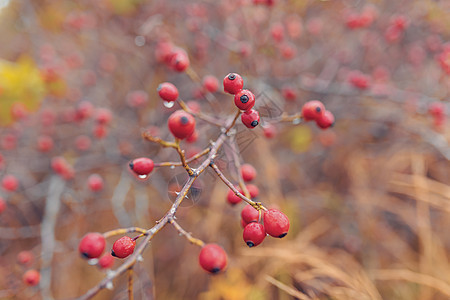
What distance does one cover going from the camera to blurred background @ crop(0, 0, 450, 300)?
93.4 inches

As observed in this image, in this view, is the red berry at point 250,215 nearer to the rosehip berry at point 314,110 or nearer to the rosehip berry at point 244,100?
the rosehip berry at point 244,100

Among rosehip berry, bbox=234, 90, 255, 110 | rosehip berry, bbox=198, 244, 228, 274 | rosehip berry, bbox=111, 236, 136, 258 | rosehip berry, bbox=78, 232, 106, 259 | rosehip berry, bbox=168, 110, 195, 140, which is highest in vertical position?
rosehip berry, bbox=234, 90, 255, 110

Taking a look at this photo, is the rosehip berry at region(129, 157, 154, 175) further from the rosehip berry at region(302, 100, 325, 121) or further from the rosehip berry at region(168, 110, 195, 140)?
the rosehip berry at region(302, 100, 325, 121)

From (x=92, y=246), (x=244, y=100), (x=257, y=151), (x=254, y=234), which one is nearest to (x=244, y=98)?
(x=244, y=100)

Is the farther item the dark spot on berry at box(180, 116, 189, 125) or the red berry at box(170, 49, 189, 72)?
the red berry at box(170, 49, 189, 72)

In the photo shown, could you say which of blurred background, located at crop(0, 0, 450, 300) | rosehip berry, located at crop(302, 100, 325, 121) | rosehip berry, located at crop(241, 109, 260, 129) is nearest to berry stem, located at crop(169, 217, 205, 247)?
rosehip berry, located at crop(241, 109, 260, 129)

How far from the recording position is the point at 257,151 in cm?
Result: 310

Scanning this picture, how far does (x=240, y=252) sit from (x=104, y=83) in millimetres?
2773

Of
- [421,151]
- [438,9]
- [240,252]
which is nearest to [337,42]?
Result: [438,9]

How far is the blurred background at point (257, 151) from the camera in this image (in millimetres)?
2373

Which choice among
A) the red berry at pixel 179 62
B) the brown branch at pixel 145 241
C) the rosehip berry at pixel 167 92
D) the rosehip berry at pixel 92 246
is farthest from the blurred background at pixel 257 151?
the brown branch at pixel 145 241

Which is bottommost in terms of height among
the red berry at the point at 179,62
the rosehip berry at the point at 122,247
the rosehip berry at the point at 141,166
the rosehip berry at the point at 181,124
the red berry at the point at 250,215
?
the rosehip berry at the point at 122,247

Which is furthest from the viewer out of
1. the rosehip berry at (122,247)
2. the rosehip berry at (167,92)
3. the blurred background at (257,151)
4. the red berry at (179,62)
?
the blurred background at (257,151)

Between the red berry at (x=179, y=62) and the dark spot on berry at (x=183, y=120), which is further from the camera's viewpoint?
the red berry at (x=179, y=62)
